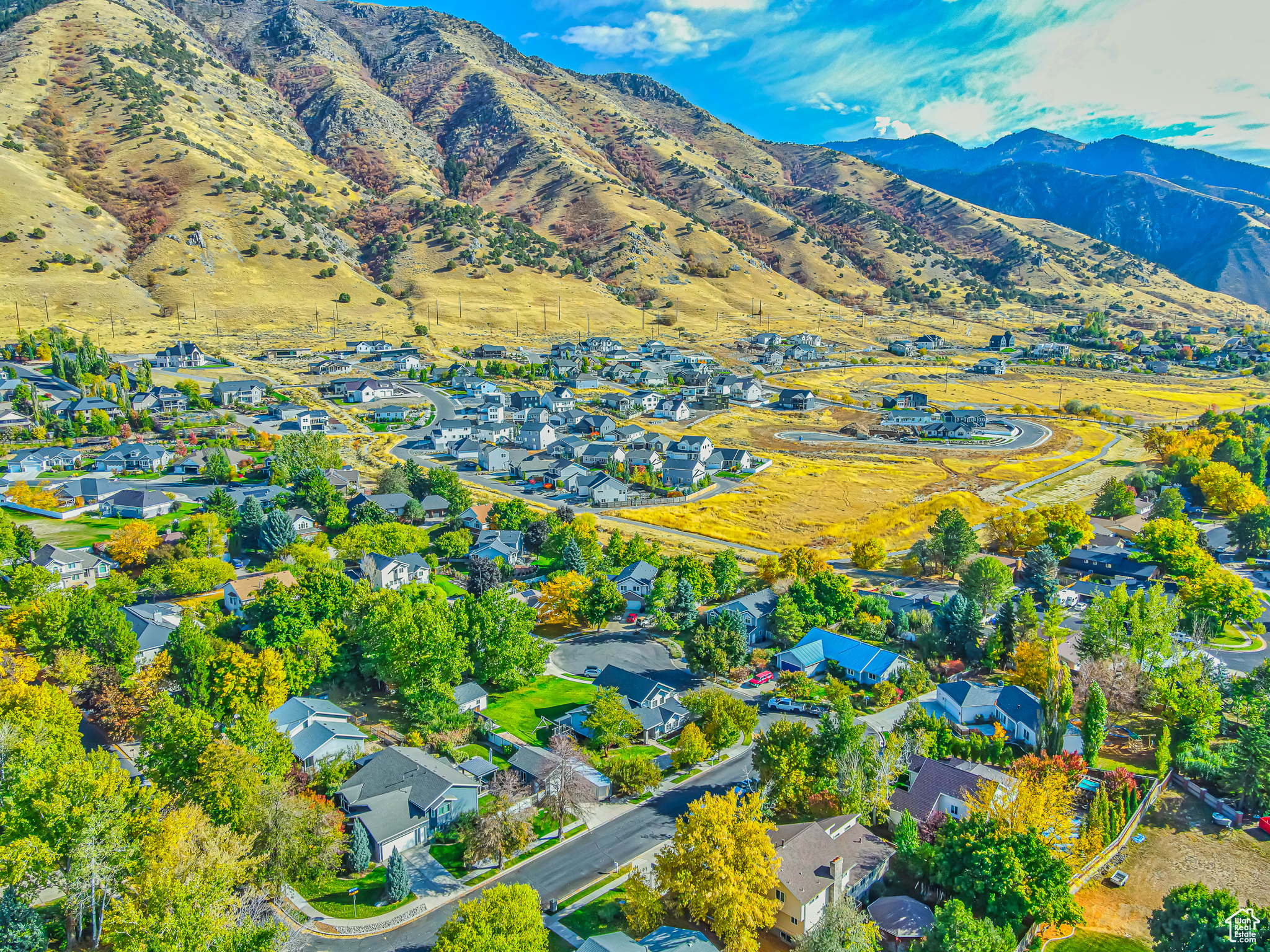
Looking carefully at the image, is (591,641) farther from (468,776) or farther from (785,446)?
(785,446)

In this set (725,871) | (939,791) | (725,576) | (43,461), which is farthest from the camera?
(43,461)

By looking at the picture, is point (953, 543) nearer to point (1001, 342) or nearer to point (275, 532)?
point (275, 532)

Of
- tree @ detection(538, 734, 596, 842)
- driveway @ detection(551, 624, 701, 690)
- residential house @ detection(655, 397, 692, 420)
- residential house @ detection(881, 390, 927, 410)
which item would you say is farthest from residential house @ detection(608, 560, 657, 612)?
residential house @ detection(881, 390, 927, 410)

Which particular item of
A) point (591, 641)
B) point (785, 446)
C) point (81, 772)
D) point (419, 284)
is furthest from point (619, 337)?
point (81, 772)

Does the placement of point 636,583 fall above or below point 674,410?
below

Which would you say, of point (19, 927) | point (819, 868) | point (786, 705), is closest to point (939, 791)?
point (819, 868)
